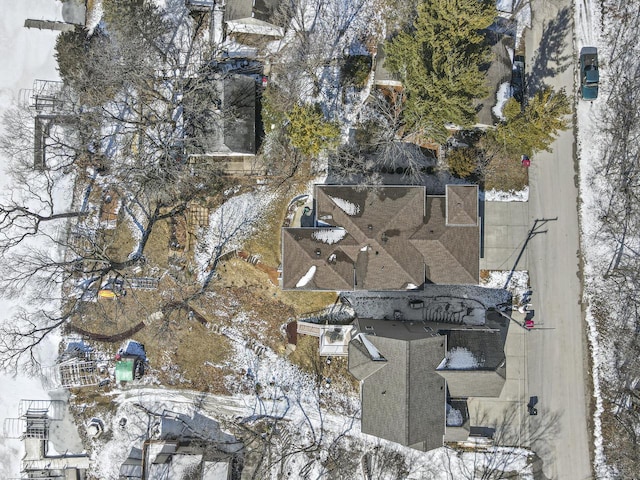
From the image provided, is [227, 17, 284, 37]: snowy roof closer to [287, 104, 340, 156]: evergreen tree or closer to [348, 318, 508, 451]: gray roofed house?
[287, 104, 340, 156]: evergreen tree

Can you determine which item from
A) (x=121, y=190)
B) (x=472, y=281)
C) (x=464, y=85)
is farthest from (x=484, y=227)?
(x=121, y=190)

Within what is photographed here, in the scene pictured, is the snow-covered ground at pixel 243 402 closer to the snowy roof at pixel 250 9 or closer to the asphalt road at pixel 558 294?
the snowy roof at pixel 250 9

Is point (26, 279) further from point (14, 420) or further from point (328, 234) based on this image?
point (328, 234)

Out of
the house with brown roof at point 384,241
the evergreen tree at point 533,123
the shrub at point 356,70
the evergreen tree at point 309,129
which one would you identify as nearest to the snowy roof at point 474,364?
the house with brown roof at point 384,241

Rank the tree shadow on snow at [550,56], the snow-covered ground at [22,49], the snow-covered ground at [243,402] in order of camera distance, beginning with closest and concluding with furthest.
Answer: the tree shadow on snow at [550,56] → the snow-covered ground at [243,402] → the snow-covered ground at [22,49]

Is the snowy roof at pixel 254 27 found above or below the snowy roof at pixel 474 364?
above

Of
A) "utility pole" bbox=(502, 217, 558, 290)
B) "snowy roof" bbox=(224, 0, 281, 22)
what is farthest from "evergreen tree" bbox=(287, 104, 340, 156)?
"utility pole" bbox=(502, 217, 558, 290)

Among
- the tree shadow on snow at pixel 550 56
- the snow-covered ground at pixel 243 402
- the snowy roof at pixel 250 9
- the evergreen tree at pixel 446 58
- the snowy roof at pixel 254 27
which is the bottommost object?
the snow-covered ground at pixel 243 402
